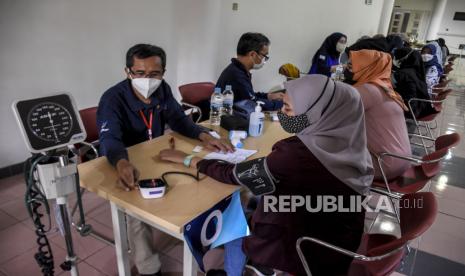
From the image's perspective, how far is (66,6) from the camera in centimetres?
256

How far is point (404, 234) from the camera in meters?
1.11

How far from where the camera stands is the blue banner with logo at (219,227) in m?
1.14

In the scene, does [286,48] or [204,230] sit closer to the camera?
[204,230]

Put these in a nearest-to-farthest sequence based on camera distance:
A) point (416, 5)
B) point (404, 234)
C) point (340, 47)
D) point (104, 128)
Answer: point (404, 234) → point (104, 128) → point (340, 47) → point (416, 5)

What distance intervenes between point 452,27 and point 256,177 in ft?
51.2

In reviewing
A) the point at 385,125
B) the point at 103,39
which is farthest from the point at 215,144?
the point at 103,39

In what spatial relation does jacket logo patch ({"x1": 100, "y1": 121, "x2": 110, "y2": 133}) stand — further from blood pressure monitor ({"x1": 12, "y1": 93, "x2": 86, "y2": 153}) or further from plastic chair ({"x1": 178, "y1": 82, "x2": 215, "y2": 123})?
plastic chair ({"x1": 178, "y1": 82, "x2": 215, "y2": 123})

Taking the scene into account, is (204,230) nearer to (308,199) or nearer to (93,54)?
(308,199)

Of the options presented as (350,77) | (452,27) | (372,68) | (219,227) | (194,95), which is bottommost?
(219,227)

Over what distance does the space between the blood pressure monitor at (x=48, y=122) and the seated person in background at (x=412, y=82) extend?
3433 mm

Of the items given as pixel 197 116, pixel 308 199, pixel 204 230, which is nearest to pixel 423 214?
pixel 308 199

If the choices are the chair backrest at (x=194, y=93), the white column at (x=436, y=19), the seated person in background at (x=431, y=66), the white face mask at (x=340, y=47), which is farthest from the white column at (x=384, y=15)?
the chair backrest at (x=194, y=93)

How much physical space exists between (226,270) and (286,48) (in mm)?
4648

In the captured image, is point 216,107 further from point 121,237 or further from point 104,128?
point 121,237
